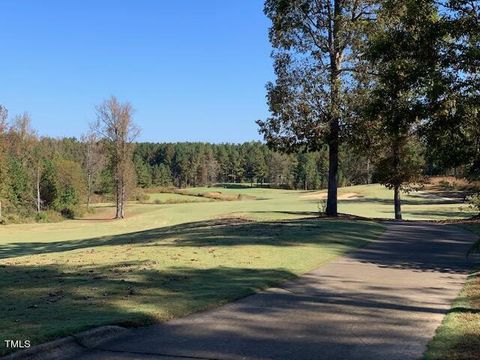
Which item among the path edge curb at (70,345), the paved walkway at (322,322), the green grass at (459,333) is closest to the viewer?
the path edge curb at (70,345)

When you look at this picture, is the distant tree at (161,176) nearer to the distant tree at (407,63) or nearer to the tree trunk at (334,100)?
the tree trunk at (334,100)

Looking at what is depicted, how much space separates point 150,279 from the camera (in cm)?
1001

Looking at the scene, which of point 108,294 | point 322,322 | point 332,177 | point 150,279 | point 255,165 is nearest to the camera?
point 322,322

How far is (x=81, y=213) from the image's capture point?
69.4 metres

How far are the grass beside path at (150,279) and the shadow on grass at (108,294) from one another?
0.5 inches

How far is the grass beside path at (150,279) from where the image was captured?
700 centimetres

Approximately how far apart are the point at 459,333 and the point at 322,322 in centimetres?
171

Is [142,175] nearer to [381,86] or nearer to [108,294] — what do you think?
[381,86]

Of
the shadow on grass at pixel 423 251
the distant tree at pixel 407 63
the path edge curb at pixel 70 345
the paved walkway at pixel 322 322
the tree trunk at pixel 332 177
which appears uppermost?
the distant tree at pixel 407 63

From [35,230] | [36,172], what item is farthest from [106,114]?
[36,172]

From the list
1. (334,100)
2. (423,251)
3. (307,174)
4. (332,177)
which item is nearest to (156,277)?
(423,251)

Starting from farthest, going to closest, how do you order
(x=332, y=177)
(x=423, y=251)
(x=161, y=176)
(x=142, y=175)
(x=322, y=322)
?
(x=161, y=176) → (x=142, y=175) → (x=332, y=177) → (x=423, y=251) → (x=322, y=322)

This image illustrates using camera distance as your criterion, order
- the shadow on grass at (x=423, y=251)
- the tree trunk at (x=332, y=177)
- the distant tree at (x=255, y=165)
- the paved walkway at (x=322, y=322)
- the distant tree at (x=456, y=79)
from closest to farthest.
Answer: the paved walkway at (x=322, y=322)
the distant tree at (x=456, y=79)
the shadow on grass at (x=423, y=251)
the tree trunk at (x=332, y=177)
the distant tree at (x=255, y=165)

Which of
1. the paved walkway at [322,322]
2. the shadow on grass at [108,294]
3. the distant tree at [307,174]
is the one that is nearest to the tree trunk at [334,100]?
the paved walkway at [322,322]
